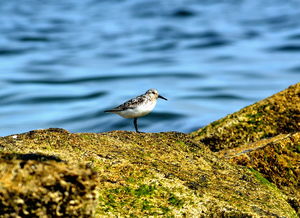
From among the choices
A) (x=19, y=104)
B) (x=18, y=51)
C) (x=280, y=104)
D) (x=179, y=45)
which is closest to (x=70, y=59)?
(x=18, y=51)

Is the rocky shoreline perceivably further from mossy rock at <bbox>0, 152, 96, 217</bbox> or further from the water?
the water

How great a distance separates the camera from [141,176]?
5758 mm

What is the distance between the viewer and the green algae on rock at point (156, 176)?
539cm

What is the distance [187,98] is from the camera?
2638 centimetres

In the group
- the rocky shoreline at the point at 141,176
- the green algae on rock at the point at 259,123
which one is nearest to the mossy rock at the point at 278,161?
the rocky shoreline at the point at 141,176

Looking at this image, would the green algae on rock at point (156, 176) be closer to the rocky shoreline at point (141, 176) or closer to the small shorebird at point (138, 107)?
the rocky shoreline at point (141, 176)

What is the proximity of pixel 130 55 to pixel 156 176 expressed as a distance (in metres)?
30.7

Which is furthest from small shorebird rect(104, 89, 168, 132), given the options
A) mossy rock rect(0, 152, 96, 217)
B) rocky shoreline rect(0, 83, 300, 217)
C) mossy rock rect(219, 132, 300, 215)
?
mossy rock rect(0, 152, 96, 217)

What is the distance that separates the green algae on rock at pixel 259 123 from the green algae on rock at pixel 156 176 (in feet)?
6.16

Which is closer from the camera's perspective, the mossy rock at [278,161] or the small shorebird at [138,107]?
the mossy rock at [278,161]

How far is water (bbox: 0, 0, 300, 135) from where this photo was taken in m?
24.2

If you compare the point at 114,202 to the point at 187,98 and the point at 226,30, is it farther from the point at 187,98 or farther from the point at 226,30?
the point at 226,30

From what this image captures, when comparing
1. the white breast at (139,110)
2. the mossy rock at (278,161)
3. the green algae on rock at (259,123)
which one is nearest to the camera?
the mossy rock at (278,161)

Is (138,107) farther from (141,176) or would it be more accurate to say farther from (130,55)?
(130,55)
